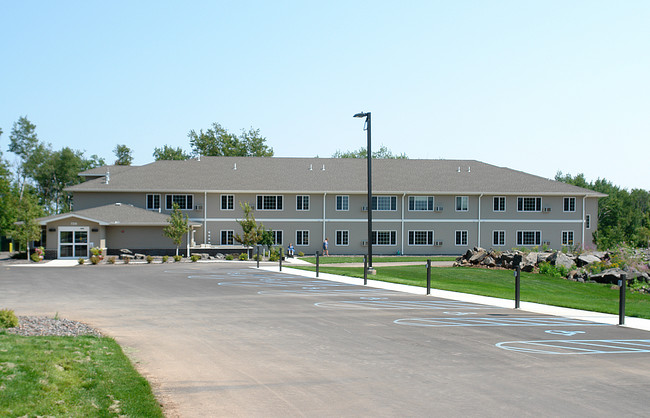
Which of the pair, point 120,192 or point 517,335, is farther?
point 120,192

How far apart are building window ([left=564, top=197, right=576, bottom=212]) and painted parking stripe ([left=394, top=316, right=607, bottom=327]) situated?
42372 mm

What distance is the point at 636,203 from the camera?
112562mm

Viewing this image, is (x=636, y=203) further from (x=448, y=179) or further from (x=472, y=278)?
(x=472, y=278)

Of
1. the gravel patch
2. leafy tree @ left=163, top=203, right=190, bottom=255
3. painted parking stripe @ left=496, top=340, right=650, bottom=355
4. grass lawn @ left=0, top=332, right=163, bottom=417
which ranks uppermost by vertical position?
leafy tree @ left=163, top=203, right=190, bottom=255

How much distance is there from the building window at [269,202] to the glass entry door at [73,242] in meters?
13.8

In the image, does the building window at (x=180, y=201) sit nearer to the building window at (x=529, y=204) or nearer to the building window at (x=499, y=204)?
the building window at (x=499, y=204)

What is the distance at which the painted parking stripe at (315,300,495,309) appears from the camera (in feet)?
55.5

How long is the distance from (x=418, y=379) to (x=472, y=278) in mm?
22791

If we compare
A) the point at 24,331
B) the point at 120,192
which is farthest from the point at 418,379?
the point at 120,192

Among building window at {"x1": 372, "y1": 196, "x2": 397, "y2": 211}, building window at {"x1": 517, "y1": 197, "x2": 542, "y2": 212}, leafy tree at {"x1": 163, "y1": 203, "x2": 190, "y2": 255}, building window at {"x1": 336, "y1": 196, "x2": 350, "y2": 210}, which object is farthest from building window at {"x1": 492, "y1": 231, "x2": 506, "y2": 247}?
leafy tree at {"x1": 163, "y1": 203, "x2": 190, "y2": 255}

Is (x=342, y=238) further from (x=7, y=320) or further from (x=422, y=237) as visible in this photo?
(x=7, y=320)

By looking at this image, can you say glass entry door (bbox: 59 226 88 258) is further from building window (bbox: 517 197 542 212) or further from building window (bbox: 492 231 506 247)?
building window (bbox: 517 197 542 212)

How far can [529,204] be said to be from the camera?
2112 inches

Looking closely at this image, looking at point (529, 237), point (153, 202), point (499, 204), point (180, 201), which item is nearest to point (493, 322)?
point (180, 201)
